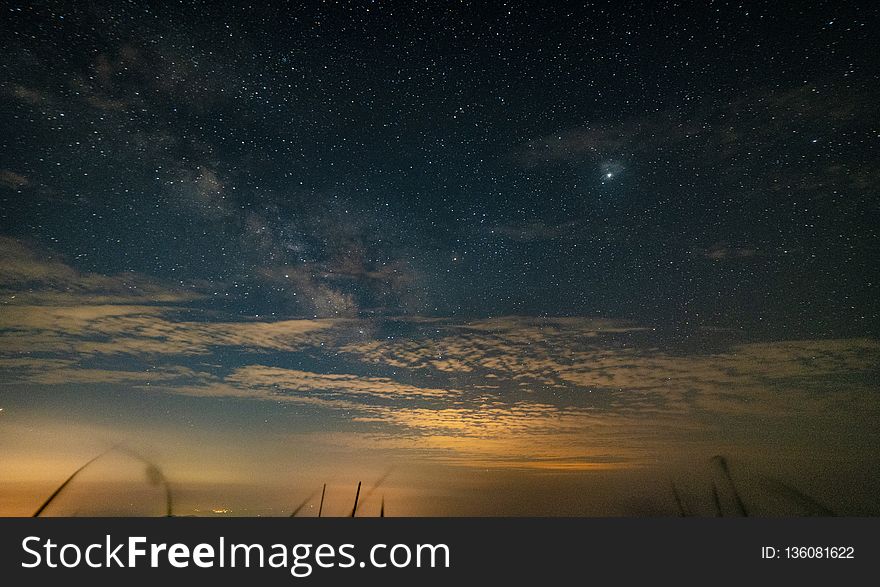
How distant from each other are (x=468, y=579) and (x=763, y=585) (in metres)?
7.01

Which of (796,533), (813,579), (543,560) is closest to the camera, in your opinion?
(813,579)

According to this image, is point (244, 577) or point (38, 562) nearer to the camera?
point (244, 577)

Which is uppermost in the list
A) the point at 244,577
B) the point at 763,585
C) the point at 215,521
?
the point at 215,521

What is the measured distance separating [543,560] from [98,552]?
1124cm

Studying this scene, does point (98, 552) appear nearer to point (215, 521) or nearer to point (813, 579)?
point (215, 521)

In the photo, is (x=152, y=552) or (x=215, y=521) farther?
(x=215, y=521)

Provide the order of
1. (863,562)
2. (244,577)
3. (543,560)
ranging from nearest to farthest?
(244,577) → (863,562) → (543,560)

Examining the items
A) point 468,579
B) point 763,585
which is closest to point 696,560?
point 763,585

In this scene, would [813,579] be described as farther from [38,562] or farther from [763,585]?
[38,562]

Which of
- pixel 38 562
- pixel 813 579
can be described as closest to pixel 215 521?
pixel 38 562

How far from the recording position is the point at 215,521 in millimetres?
14148

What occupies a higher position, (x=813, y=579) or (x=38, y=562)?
(x=38, y=562)

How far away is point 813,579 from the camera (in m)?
11.4

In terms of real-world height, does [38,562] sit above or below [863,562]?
above
